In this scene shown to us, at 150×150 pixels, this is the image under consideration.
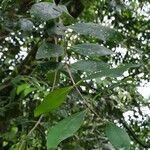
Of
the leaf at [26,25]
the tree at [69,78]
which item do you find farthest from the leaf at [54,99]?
the leaf at [26,25]

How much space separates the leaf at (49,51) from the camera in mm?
656

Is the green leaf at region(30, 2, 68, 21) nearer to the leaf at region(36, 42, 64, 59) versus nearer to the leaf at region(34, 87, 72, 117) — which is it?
the leaf at region(36, 42, 64, 59)

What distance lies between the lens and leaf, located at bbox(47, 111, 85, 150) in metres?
0.51

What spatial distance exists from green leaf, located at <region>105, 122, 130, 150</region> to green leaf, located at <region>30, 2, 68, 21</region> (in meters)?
0.20

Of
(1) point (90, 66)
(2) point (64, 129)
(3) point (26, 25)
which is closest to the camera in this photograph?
(2) point (64, 129)

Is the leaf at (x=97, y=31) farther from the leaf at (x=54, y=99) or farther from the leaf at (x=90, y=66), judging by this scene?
the leaf at (x=54, y=99)

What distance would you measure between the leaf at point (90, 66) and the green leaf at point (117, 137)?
102 mm

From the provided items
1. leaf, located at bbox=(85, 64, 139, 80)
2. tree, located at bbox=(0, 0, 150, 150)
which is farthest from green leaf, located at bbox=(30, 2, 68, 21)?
leaf, located at bbox=(85, 64, 139, 80)

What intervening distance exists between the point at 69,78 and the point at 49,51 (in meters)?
0.05

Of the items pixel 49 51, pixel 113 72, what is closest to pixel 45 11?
pixel 49 51

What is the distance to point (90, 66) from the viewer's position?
0.63 meters

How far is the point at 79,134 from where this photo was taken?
4.58ft

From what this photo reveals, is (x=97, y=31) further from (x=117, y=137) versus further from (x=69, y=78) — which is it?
(x=117, y=137)

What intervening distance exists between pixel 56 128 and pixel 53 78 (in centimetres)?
18
